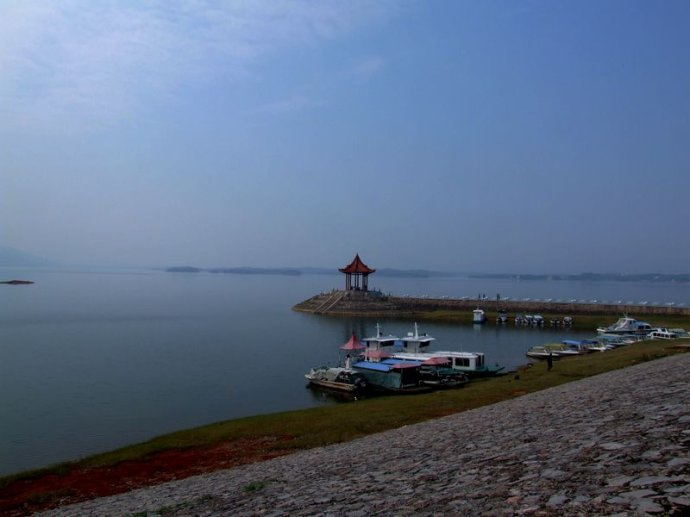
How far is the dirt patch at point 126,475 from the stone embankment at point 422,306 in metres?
94.0

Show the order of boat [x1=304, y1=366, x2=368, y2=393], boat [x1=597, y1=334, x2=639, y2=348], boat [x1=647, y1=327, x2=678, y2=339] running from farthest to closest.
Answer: boat [x1=597, y1=334, x2=639, y2=348] < boat [x1=647, y1=327, x2=678, y2=339] < boat [x1=304, y1=366, x2=368, y2=393]

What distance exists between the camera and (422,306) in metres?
130

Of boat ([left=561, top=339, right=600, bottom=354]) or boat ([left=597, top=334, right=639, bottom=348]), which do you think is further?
boat ([left=597, top=334, right=639, bottom=348])

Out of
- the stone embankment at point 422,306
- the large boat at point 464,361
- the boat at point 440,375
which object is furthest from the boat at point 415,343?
the stone embankment at point 422,306

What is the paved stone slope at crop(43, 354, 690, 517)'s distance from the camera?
6.82m

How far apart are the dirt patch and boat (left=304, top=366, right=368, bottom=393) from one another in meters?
19.1

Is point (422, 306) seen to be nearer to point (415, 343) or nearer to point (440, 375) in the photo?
point (415, 343)

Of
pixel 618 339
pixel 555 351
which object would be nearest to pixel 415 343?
pixel 555 351

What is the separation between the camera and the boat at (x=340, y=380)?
150 feet

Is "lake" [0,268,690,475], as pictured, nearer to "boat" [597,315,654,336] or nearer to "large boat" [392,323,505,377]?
"large boat" [392,323,505,377]

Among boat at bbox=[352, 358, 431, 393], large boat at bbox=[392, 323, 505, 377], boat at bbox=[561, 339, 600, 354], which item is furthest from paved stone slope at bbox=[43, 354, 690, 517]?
boat at bbox=[561, 339, 600, 354]

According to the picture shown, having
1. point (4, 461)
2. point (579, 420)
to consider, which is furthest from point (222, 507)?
point (4, 461)

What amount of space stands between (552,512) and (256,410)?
35684 mm

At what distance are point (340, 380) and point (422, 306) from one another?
85218 mm
